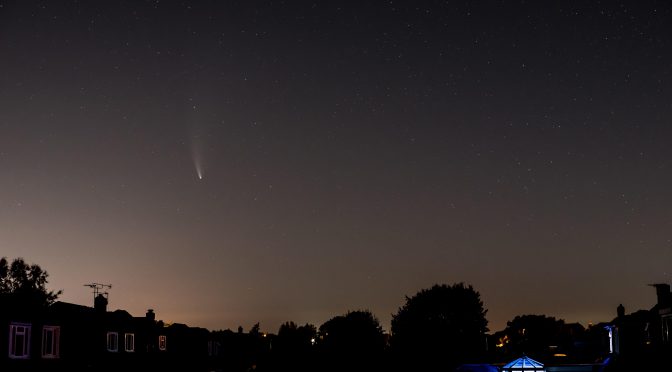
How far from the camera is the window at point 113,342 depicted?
54.0 metres

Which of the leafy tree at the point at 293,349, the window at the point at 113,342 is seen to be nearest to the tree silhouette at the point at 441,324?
the leafy tree at the point at 293,349

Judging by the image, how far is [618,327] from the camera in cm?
6134

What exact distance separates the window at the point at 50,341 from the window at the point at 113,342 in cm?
872

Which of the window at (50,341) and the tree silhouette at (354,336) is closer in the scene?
the window at (50,341)

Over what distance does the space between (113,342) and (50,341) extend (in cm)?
1019

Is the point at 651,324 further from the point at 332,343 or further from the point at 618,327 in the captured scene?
the point at 332,343

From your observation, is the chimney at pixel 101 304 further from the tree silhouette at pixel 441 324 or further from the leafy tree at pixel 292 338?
the leafy tree at pixel 292 338

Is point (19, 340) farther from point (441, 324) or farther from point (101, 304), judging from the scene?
point (441, 324)

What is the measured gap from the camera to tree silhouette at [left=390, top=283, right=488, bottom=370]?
322 ft

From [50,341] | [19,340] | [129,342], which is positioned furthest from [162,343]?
[19,340]

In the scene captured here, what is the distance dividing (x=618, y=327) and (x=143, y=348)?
38239mm

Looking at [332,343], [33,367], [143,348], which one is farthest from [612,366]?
[332,343]

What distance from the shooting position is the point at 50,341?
4484 cm

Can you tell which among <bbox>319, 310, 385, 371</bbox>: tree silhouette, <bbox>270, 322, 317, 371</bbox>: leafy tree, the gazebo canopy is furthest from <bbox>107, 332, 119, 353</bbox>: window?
<bbox>319, 310, 385, 371</bbox>: tree silhouette
